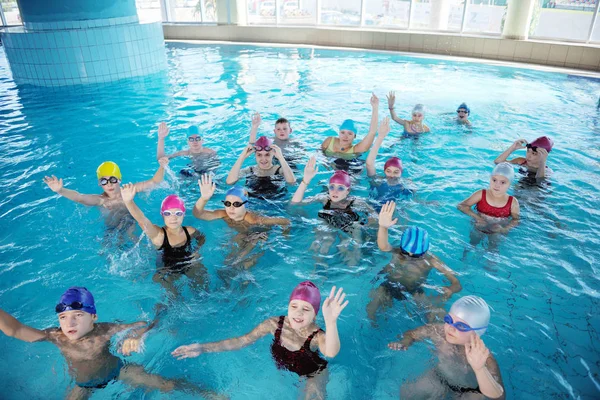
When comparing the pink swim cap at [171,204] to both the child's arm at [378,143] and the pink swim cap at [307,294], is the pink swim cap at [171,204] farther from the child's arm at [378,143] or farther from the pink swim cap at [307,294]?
the child's arm at [378,143]

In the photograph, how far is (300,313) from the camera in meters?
3.33

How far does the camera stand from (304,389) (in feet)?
11.5

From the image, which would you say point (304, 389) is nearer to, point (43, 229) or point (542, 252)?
point (542, 252)

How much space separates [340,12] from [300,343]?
877 inches

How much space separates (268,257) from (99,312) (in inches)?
78.8

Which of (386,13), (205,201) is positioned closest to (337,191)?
(205,201)

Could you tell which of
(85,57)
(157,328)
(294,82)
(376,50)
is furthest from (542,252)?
(376,50)

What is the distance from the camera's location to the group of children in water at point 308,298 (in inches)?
130

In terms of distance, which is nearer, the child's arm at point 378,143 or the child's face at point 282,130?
the child's arm at point 378,143

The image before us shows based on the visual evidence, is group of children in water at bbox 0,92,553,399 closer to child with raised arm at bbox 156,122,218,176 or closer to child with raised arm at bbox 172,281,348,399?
child with raised arm at bbox 172,281,348,399

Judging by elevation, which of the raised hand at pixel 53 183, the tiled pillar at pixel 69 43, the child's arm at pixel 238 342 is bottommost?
the child's arm at pixel 238 342

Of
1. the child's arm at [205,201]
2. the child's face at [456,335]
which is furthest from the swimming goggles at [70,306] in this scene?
the child's face at [456,335]

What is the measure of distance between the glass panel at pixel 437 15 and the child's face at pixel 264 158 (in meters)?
17.2

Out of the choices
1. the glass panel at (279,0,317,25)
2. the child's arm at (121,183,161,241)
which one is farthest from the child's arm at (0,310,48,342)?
the glass panel at (279,0,317,25)
